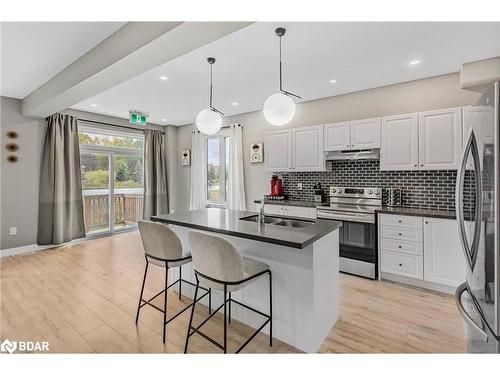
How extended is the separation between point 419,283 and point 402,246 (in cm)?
46

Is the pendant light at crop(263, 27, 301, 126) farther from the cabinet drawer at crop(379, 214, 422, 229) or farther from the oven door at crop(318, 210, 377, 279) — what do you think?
the cabinet drawer at crop(379, 214, 422, 229)

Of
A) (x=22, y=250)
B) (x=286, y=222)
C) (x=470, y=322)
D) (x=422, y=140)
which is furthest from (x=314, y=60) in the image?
(x=22, y=250)

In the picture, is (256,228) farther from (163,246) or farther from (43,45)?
(43,45)

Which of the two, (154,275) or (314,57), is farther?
(154,275)

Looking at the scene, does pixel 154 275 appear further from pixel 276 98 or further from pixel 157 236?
pixel 276 98

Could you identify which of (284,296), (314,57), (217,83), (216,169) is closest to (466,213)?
(284,296)

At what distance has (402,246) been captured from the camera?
2.96 meters

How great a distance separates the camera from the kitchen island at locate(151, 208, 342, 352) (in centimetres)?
177

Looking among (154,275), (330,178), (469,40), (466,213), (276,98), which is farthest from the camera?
(330,178)

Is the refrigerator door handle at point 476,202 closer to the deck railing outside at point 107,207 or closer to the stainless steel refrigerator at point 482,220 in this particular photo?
the stainless steel refrigerator at point 482,220

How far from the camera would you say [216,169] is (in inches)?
228

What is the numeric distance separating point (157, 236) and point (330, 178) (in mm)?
2992
